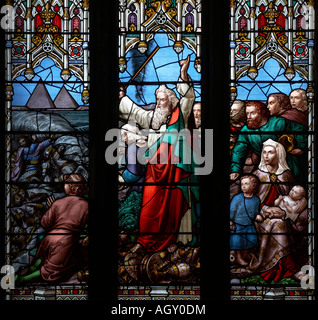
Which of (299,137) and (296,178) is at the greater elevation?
(299,137)

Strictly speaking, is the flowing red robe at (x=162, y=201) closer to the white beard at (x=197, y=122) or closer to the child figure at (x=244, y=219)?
the white beard at (x=197, y=122)

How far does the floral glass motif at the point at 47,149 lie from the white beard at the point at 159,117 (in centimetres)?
60

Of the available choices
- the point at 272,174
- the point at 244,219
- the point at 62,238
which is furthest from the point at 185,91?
the point at 62,238

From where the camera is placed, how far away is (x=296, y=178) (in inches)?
219

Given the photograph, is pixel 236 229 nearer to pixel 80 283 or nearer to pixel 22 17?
pixel 80 283

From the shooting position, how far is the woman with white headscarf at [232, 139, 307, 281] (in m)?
5.48

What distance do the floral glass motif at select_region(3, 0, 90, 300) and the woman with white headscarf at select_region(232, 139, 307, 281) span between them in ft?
4.90

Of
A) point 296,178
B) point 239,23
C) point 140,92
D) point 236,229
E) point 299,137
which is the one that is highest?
point 239,23

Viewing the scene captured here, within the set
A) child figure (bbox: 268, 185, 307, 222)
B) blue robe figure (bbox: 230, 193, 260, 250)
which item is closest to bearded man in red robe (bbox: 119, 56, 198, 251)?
blue robe figure (bbox: 230, 193, 260, 250)

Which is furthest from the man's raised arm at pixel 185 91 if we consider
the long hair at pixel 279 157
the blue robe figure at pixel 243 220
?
the blue robe figure at pixel 243 220

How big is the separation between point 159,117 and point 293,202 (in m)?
1.38

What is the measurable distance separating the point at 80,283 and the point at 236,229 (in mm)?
1417

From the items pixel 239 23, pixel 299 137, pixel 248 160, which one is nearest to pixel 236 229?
pixel 248 160
